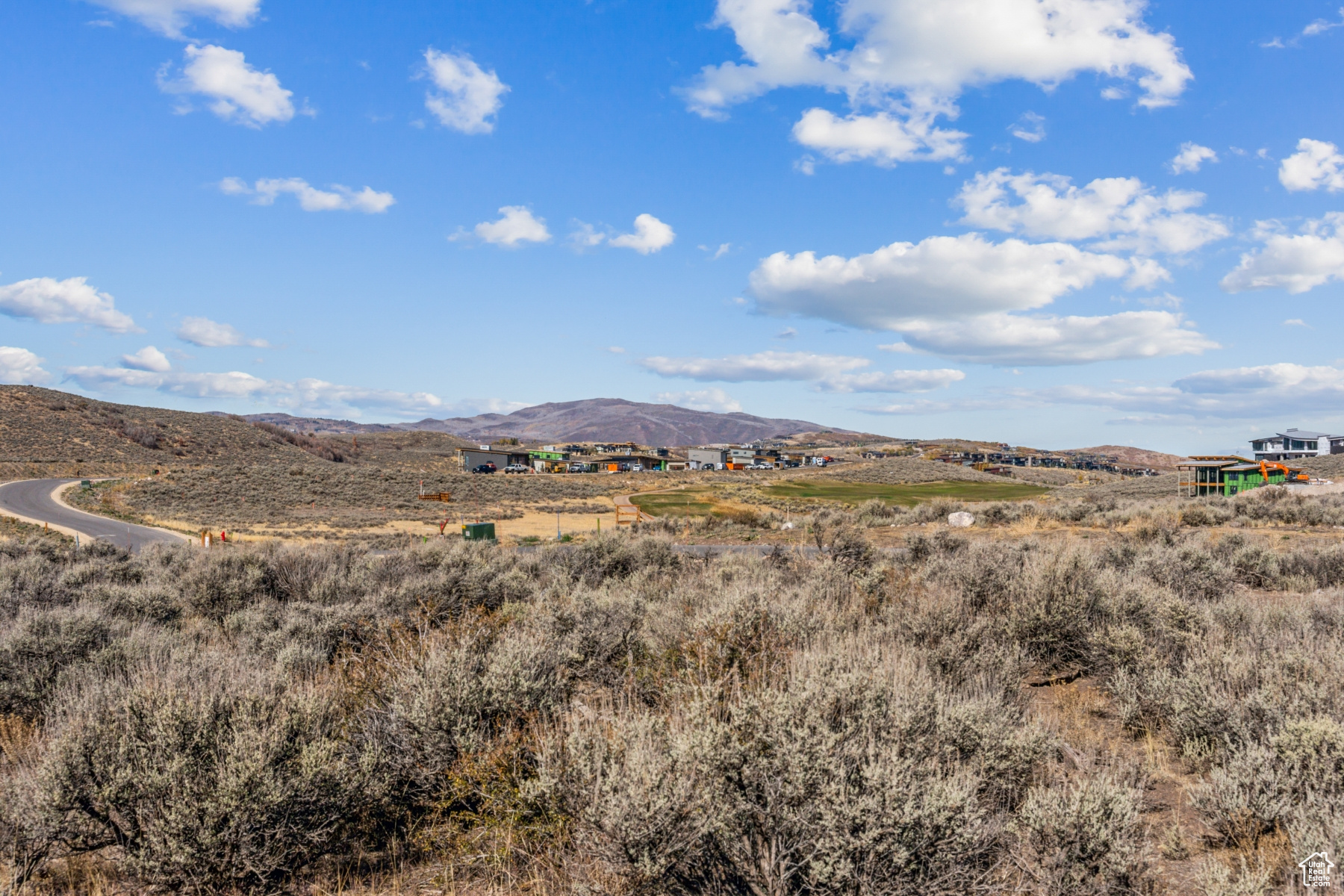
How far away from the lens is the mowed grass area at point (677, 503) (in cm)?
4078

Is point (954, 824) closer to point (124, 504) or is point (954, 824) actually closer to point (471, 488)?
point (124, 504)

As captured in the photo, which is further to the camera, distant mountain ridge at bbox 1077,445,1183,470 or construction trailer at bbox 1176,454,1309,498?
distant mountain ridge at bbox 1077,445,1183,470

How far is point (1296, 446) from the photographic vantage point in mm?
82312

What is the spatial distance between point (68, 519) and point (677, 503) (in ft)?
118

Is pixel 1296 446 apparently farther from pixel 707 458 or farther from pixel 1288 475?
pixel 707 458

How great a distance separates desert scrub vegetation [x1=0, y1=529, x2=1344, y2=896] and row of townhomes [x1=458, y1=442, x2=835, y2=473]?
88.1 meters

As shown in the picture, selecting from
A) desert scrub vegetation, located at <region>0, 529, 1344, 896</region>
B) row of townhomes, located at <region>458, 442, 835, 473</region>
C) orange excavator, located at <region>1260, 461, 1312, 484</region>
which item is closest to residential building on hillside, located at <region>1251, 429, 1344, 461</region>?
orange excavator, located at <region>1260, 461, 1312, 484</region>

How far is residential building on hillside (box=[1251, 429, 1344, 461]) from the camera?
79.6 meters

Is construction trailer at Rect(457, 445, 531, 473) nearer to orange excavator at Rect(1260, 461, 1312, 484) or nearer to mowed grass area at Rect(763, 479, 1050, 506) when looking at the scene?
mowed grass area at Rect(763, 479, 1050, 506)

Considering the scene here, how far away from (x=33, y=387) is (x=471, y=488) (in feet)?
253

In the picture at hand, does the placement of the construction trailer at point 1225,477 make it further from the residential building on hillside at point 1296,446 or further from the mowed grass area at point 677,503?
the residential building on hillside at point 1296,446

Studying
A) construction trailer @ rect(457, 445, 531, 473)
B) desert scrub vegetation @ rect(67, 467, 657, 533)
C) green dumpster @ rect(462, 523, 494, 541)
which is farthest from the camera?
construction trailer @ rect(457, 445, 531, 473)

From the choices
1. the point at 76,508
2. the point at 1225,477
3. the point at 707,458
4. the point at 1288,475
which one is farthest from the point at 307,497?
the point at 707,458

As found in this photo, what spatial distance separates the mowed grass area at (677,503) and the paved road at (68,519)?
78.8 feet
